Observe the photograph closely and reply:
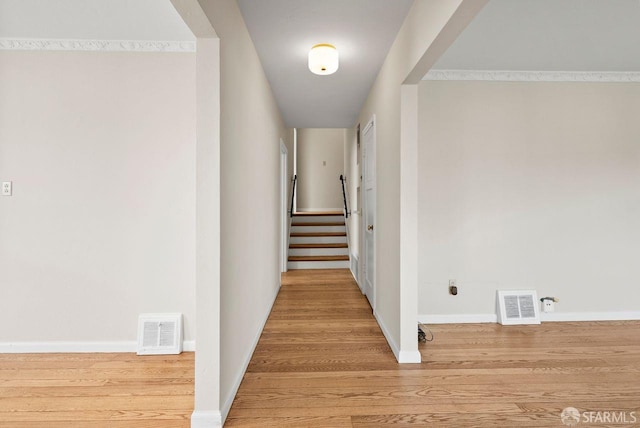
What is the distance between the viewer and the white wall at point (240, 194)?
1.64 meters

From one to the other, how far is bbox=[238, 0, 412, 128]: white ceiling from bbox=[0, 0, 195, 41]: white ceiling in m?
0.55

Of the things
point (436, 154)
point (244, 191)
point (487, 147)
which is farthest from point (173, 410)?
point (487, 147)

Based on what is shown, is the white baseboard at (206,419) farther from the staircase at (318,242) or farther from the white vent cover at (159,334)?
the staircase at (318,242)

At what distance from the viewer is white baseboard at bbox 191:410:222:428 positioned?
1.53 metres

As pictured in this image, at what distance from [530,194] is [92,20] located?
373cm

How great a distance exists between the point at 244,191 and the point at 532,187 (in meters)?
2.63

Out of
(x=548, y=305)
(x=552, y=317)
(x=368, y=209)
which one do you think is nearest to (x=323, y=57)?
(x=368, y=209)

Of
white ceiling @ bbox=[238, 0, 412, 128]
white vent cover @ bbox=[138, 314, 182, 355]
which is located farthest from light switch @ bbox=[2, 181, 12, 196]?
white ceiling @ bbox=[238, 0, 412, 128]

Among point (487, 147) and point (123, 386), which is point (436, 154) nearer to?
point (487, 147)

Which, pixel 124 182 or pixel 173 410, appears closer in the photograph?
pixel 173 410

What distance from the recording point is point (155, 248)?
239 cm

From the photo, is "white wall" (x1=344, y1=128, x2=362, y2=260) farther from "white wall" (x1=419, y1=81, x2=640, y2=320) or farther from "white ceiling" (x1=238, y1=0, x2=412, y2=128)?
"white wall" (x1=419, y1=81, x2=640, y2=320)

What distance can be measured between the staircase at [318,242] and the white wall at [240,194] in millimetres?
2322

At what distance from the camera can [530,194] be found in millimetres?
2965
